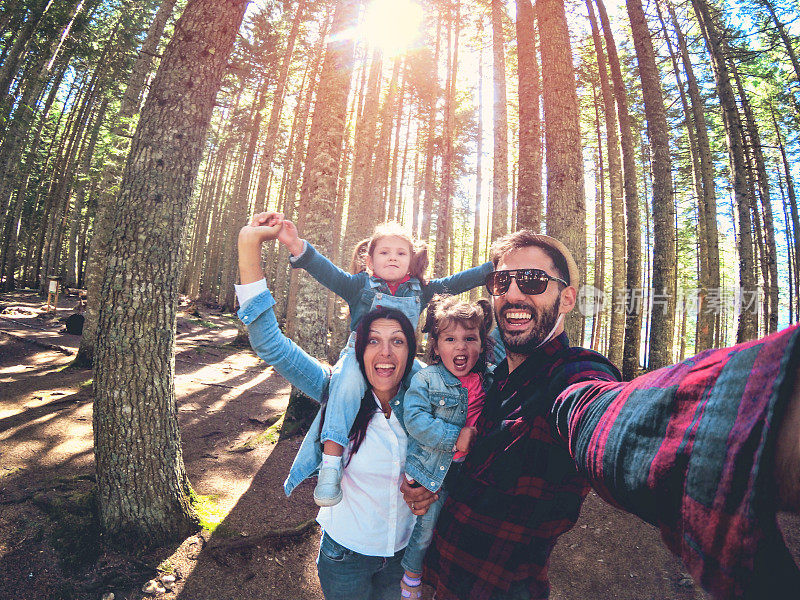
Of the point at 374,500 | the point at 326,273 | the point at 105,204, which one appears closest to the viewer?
the point at 374,500

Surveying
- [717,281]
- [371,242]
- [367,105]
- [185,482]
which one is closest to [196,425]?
[185,482]

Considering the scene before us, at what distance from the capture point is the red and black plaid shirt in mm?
1460

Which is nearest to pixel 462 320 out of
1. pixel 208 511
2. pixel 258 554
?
pixel 258 554

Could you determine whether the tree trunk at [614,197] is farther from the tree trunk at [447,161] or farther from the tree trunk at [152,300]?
the tree trunk at [152,300]

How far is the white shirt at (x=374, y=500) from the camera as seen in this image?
6.66ft

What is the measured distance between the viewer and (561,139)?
5000 millimetres

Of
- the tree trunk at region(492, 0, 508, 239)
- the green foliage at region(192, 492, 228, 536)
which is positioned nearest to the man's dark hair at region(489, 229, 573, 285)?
the green foliage at region(192, 492, 228, 536)

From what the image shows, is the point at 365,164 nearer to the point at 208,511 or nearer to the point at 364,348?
the point at 208,511

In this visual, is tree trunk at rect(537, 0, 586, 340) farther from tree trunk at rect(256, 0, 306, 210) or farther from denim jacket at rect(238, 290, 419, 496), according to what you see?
tree trunk at rect(256, 0, 306, 210)

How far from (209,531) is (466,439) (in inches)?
134

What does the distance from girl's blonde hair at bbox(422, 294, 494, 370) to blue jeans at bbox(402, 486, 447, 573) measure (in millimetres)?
854

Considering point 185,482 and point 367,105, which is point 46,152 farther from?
point 185,482

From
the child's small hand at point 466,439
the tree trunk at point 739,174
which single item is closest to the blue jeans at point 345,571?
the child's small hand at point 466,439

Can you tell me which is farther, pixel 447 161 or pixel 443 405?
pixel 447 161
